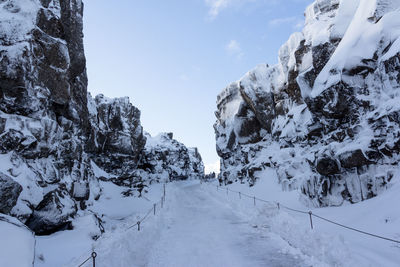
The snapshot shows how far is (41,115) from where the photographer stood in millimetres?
15039

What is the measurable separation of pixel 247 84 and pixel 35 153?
32425 millimetres

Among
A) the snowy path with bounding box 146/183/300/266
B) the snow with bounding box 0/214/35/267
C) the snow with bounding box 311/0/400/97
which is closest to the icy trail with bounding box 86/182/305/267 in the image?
the snowy path with bounding box 146/183/300/266

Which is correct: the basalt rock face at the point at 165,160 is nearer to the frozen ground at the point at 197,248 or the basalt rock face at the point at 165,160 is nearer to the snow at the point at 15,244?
the frozen ground at the point at 197,248

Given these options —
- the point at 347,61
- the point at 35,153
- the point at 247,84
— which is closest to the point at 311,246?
the point at 347,61

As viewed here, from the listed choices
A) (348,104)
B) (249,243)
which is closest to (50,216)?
A: (249,243)

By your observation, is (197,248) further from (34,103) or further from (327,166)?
(34,103)

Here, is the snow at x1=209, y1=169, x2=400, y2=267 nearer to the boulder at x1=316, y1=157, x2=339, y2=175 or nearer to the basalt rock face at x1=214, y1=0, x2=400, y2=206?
the basalt rock face at x1=214, y1=0, x2=400, y2=206

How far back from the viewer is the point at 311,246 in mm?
8266

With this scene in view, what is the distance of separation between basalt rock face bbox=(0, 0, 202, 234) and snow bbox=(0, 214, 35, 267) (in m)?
3.15

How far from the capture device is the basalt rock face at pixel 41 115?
12.0 metres

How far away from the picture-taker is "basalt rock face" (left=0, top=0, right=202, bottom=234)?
11984 mm

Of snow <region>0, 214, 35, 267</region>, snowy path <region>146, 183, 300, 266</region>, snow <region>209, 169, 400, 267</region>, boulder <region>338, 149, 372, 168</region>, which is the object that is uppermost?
boulder <region>338, 149, 372, 168</region>

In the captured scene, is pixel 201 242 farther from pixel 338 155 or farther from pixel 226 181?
pixel 226 181

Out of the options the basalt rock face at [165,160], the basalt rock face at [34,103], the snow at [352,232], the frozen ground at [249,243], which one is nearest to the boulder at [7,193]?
Answer: the basalt rock face at [34,103]
